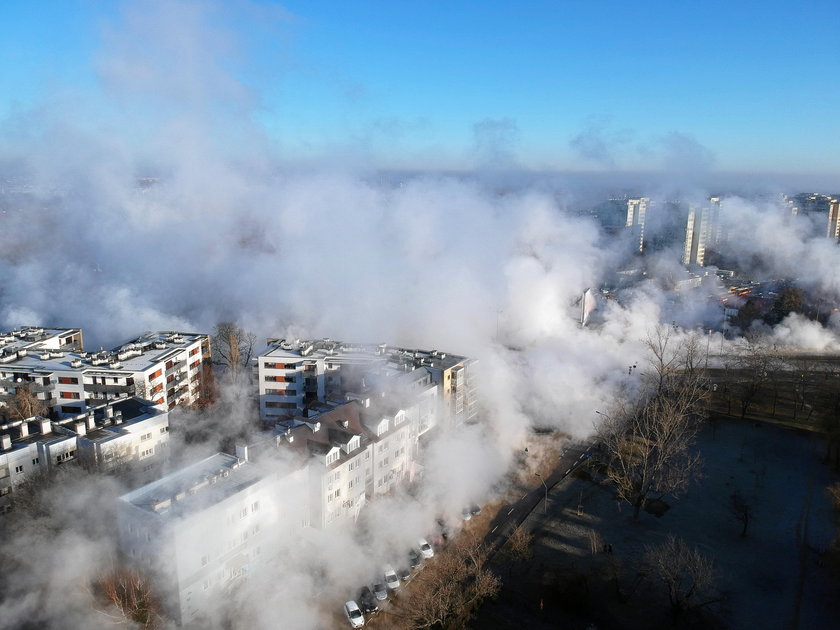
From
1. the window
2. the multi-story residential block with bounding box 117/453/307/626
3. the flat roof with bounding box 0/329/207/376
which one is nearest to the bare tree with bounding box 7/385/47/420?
the flat roof with bounding box 0/329/207/376

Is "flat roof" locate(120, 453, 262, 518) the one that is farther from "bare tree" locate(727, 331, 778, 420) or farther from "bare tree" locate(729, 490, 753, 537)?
"bare tree" locate(727, 331, 778, 420)

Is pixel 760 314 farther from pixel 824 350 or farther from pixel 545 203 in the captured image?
pixel 545 203

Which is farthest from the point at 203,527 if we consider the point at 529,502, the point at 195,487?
the point at 529,502

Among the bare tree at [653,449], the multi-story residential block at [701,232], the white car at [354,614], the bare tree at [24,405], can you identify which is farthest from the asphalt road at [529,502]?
the multi-story residential block at [701,232]

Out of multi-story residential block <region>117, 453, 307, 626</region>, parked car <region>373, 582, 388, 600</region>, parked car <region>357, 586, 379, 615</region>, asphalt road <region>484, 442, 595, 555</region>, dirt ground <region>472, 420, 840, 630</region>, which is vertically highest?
multi-story residential block <region>117, 453, 307, 626</region>

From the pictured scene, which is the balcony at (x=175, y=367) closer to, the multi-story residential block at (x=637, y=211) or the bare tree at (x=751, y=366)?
the bare tree at (x=751, y=366)

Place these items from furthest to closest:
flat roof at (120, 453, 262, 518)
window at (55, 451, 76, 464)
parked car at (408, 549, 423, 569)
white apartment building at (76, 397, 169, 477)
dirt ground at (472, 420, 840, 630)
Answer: white apartment building at (76, 397, 169, 477), window at (55, 451, 76, 464), parked car at (408, 549, 423, 569), dirt ground at (472, 420, 840, 630), flat roof at (120, 453, 262, 518)
